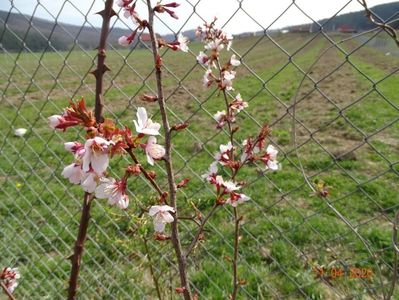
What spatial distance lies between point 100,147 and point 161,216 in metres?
0.25

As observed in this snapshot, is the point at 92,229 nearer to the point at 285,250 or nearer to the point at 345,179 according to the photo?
the point at 285,250

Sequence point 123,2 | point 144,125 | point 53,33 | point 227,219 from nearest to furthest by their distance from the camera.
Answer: point 144,125 < point 123,2 < point 53,33 < point 227,219

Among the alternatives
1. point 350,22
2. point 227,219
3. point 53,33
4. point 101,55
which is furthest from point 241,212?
point 101,55

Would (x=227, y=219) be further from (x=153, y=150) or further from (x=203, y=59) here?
(x=153, y=150)

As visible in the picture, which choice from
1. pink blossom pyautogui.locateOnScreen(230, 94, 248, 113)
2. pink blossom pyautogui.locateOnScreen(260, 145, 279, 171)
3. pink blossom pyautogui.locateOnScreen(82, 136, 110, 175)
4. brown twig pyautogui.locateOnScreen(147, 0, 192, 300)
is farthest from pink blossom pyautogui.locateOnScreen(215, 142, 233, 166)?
pink blossom pyautogui.locateOnScreen(82, 136, 110, 175)

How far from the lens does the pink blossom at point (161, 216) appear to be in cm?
83

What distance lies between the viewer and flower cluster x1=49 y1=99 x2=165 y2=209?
0.66 m

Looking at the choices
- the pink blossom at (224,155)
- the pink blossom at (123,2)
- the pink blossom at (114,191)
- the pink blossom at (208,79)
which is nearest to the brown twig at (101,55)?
the pink blossom at (123,2)

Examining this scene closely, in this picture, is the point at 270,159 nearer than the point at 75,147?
No

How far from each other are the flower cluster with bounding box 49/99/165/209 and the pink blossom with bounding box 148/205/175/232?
7cm

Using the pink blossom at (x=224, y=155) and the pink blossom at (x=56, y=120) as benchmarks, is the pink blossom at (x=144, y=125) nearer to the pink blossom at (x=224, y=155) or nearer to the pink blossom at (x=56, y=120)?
the pink blossom at (x=56, y=120)

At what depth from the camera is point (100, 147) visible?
0.65 metres

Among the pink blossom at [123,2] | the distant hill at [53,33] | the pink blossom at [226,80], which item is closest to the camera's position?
the pink blossom at [123,2]
